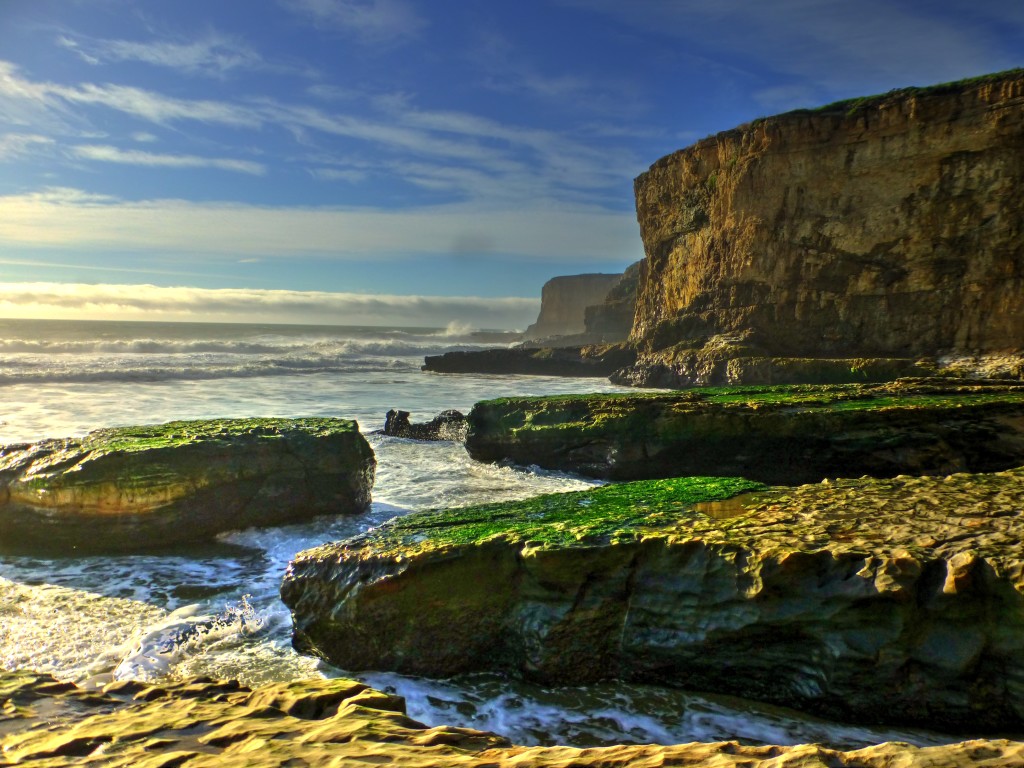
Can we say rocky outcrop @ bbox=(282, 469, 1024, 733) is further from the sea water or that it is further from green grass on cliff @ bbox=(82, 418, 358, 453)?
green grass on cliff @ bbox=(82, 418, 358, 453)

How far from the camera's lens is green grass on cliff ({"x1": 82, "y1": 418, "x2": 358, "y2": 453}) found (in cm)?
810

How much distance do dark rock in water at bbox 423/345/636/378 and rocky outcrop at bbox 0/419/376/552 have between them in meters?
27.9

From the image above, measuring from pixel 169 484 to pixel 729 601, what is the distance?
20.4 ft

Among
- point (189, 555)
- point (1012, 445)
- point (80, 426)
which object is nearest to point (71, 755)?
point (189, 555)

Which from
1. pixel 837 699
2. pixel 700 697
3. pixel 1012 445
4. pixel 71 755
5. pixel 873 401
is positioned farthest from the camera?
pixel 873 401

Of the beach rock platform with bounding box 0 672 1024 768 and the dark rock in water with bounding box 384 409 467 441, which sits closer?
the beach rock platform with bounding box 0 672 1024 768

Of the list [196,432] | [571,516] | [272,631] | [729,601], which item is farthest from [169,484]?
[729,601]

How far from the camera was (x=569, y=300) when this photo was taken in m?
107

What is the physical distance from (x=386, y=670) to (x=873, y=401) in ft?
28.2

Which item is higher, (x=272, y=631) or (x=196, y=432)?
(x=196, y=432)

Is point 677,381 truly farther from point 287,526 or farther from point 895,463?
point 287,526

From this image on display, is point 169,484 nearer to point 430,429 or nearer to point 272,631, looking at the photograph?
point 272,631

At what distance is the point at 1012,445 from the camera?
8.98 meters

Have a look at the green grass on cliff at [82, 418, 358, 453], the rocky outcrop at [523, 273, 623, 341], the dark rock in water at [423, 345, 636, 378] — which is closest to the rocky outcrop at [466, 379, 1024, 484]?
the green grass on cliff at [82, 418, 358, 453]
